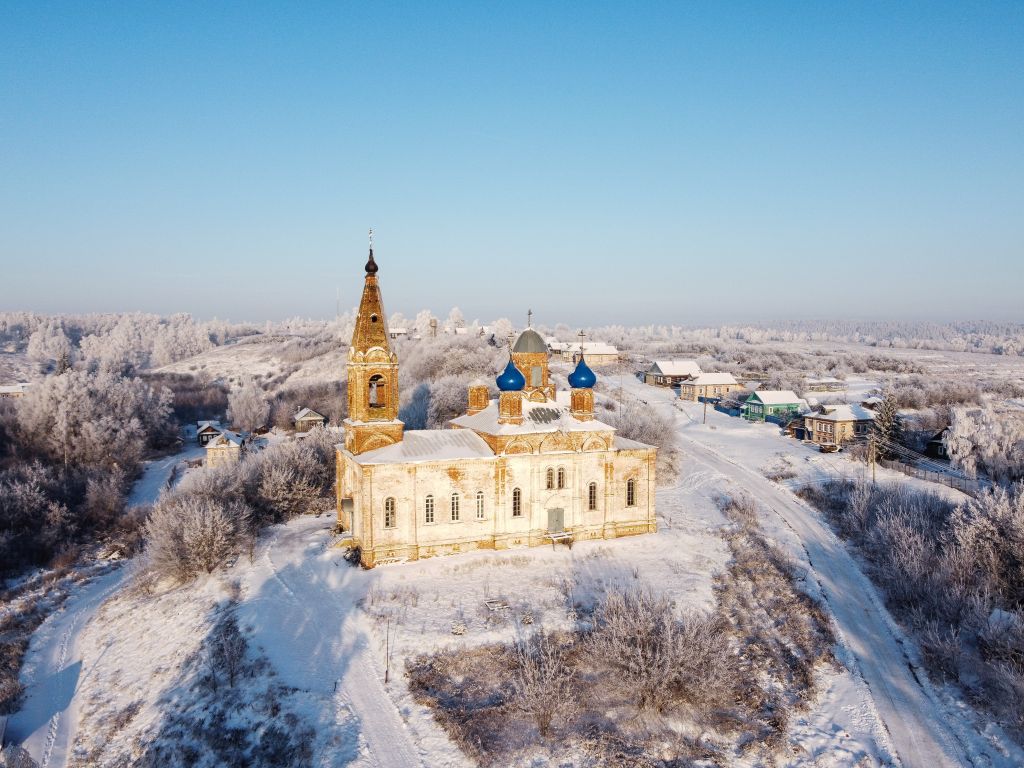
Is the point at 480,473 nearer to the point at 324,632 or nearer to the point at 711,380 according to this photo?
the point at 324,632

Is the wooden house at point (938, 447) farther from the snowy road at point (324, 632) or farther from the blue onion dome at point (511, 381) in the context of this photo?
the snowy road at point (324, 632)

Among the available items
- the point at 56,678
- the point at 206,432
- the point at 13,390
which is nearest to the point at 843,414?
the point at 56,678

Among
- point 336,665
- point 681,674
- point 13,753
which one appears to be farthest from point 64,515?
point 681,674

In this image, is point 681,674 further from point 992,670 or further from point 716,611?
point 992,670

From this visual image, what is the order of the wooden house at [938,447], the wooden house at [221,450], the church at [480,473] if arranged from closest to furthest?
1. the church at [480,473]
2. the wooden house at [938,447]
3. the wooden house at [221,450]

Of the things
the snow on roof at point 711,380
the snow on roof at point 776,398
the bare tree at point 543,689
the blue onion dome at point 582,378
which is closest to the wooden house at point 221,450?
the blue onion dome at point 582,378

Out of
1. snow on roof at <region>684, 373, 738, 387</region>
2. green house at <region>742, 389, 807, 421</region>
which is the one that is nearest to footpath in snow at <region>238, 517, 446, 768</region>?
green house at <region>742, 389, 807, 421</region>
